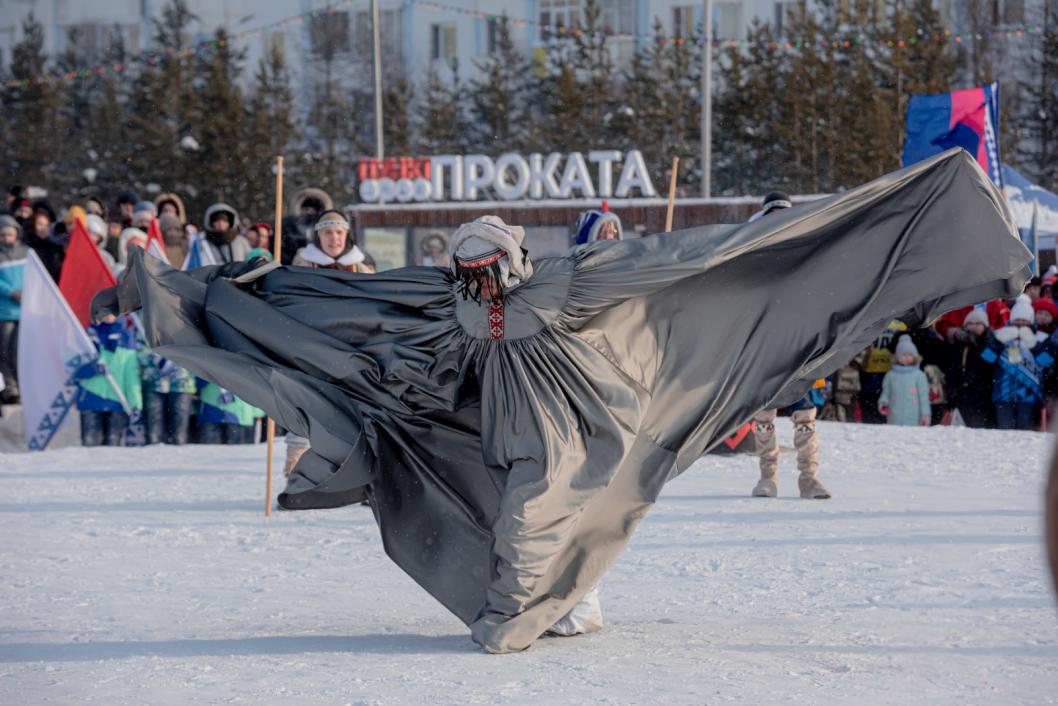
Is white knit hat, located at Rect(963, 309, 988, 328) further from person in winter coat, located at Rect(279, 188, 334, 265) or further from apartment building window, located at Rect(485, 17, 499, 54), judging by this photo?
apartment building window, located at Rect(485, 17, 499, 54)

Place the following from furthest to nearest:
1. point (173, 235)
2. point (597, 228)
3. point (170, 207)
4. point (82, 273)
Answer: point (170, 207) → point (173, 235) → point (82, 273) → point (597, 228)

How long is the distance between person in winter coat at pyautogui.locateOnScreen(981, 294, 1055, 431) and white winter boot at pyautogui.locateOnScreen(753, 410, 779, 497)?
400cm

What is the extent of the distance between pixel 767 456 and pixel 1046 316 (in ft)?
15.6

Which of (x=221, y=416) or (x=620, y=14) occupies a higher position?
(x=620, y=14)

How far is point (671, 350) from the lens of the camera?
522 cm

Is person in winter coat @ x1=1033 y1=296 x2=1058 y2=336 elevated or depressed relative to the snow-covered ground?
elevated

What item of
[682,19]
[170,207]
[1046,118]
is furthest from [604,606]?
[682,19]

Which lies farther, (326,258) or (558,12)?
(558,12)

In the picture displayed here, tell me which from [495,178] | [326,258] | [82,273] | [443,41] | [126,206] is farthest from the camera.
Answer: [443,41]

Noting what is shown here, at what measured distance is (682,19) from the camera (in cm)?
3750

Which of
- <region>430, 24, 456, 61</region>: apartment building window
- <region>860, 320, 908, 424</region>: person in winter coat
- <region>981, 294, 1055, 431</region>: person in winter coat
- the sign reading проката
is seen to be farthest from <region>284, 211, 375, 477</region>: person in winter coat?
<region>430, 24, 456, 61</region>: apartment building window

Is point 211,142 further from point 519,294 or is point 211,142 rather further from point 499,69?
point 519,294

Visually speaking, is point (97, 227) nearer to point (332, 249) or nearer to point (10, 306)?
point (10, 306)

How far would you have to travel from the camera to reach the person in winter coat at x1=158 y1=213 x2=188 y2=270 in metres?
12.4
